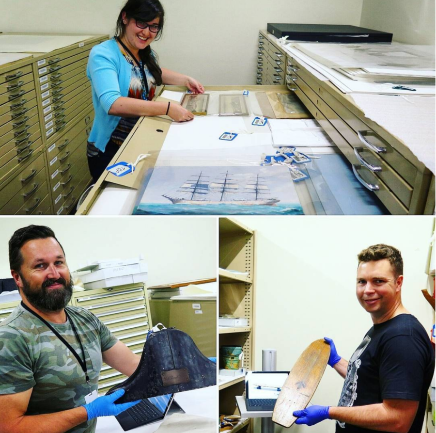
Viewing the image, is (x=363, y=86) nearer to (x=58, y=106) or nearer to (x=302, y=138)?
(x=302, y=138)

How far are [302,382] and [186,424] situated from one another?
299mm

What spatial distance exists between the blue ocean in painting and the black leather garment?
0.28 m

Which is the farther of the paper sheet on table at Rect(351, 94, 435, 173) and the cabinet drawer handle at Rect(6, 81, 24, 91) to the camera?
the cabinet drawer handle at Rect(6, 81, 24, 91)

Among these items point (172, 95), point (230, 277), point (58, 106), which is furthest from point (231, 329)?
point (58, 106)

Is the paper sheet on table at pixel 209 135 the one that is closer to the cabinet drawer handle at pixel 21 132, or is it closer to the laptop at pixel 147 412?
the laptop at pixel 147 412

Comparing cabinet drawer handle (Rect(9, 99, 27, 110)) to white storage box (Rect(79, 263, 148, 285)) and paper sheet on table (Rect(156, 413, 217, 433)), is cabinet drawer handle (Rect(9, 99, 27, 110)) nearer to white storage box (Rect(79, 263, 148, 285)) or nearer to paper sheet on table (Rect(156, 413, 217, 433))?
white storage box (Rect(79, 263, 148, 285))

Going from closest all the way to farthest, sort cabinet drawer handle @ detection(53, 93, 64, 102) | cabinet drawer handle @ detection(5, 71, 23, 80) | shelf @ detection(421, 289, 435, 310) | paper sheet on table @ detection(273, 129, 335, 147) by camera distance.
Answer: shelf @ detection(421, 289, 435, 310) < paper sheet on table @ detection(273, 129, 335, 147) < cabinet drawer handle @ detection(5, 71, 23, 80) < cabinet drawer handle @ detection(53, 93, 64, 102)

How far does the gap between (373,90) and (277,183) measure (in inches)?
15.4

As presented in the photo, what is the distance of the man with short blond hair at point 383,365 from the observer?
3.29 ft

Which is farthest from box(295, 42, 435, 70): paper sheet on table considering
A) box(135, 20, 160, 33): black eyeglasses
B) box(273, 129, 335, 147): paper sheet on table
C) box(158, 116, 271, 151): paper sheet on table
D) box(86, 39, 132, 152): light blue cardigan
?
box(86, 39, 132, 152): light blue cardigan

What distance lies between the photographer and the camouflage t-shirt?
42.1 inches

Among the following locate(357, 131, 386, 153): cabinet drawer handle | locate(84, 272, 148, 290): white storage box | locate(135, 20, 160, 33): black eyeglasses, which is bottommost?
locate(84, 272, 148, 290): white storage box

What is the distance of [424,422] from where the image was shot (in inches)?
41.5

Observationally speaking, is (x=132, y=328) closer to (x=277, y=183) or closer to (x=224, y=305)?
(x=224, y=305)
